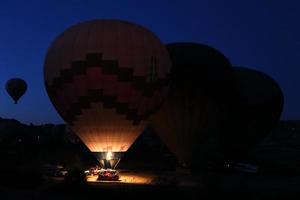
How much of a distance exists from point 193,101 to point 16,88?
26809 millimetres

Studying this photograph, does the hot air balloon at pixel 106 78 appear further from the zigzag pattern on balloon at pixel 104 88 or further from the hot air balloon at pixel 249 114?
the hot air balloon at pixel 249 114

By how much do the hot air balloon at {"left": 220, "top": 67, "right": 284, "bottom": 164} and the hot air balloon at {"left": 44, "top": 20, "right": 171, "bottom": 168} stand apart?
796cm

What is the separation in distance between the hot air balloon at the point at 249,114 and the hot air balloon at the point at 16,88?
24.5 meters

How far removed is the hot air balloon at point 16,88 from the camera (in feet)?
174

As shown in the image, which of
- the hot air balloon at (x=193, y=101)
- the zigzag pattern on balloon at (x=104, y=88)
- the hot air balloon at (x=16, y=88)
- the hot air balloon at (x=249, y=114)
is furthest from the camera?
the hot air balloon at (x=16, y=88)

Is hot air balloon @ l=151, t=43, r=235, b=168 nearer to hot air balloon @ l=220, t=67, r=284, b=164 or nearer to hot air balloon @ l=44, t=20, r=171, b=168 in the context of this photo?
hot air balloon @ l=220, t=67, r=284, b=164

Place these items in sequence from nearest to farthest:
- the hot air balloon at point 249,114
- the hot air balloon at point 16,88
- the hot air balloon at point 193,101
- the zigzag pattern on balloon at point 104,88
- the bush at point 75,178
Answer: the bush at point 75,178, the zigzag pattern on balloon at point 104,88, the hot air balloon at point 193,101, the hot air balloon at point 249,114, the hot air balloon at point 16,88

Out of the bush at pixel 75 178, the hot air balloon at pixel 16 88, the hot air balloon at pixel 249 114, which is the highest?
the hot air balloon at pixel 16 88

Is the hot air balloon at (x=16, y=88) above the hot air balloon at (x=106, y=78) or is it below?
above

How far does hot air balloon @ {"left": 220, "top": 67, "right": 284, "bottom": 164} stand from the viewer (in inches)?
1398

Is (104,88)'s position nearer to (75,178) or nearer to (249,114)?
(75,178)

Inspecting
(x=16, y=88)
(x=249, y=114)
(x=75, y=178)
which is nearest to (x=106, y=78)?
(x=75, y=178)

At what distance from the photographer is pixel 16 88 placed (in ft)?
174

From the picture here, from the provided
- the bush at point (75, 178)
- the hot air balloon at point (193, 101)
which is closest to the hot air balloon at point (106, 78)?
the hot air balloon at point (193, 101)
